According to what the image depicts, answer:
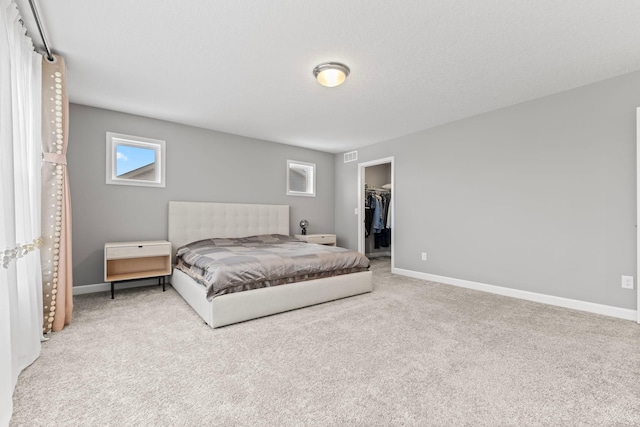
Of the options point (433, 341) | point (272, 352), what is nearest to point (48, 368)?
point (272, 352)

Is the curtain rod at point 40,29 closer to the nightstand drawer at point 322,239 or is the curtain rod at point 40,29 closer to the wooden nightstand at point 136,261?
the wooden nightstand at point 136,261

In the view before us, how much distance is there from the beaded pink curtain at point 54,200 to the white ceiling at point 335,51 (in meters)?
0.35

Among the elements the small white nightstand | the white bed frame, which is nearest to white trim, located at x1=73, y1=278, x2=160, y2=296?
the white bed frame

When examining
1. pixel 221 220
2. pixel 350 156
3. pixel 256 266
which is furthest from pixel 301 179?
pixel 256 266

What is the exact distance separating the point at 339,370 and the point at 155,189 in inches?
142

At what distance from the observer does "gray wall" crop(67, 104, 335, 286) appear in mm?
3637

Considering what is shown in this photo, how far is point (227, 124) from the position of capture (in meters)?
4.37

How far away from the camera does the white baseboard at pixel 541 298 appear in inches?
111

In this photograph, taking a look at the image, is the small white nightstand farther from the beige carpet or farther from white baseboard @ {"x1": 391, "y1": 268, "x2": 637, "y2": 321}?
the beige carpet

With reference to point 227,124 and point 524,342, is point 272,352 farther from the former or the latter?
point 227,124

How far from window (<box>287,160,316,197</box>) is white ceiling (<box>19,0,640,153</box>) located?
6.29 feet

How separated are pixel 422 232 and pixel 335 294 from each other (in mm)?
2017

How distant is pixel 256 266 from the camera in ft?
9.25

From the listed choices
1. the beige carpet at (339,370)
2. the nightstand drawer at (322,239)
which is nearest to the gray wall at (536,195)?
the beige carpet at (339,370)
